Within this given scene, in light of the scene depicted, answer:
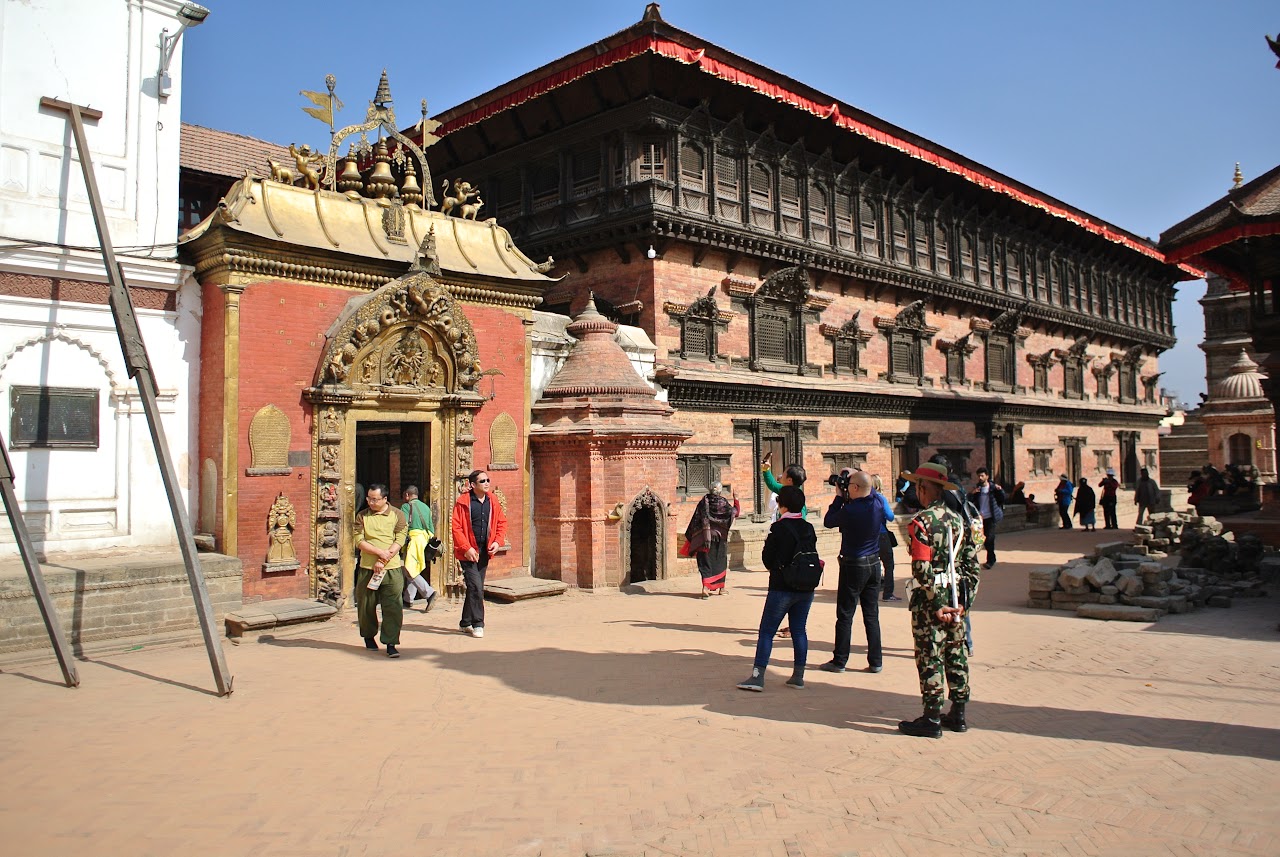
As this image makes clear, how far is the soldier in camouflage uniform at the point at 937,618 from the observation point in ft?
21.4

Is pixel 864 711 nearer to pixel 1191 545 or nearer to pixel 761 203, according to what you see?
pixel 1191 545

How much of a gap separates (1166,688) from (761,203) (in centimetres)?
1737

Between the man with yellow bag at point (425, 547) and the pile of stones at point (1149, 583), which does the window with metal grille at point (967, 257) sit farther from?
the man with yellow bag at point (425, 547)

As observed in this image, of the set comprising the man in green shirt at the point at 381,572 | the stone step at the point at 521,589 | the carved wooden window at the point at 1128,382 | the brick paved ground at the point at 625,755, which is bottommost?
the brick paved ground at the point at 625,755

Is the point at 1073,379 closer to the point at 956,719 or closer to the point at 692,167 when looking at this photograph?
the point at 692,167

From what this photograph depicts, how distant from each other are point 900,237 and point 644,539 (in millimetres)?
16672

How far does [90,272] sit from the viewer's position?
36.2ft

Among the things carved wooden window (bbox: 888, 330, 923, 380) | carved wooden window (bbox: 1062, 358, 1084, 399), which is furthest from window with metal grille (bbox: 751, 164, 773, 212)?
carved wooden window (bbox: 1062, 358, 1084, 399)

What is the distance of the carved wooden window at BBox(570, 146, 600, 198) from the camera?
2203cm

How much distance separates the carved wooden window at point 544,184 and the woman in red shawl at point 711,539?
11672 millimetres

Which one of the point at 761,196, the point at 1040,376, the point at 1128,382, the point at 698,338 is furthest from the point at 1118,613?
the point at 1128,382

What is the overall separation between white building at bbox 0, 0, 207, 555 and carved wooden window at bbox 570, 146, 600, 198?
36.0 feet

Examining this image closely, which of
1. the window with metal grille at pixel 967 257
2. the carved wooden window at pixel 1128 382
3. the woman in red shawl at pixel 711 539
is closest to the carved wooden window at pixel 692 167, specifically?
the woman in red shawl at pixel 711 539

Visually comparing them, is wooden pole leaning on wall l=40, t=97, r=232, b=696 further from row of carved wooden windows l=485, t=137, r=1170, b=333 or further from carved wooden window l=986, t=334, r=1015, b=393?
carved wooden window l=986, t=334, r=1015, b=393
